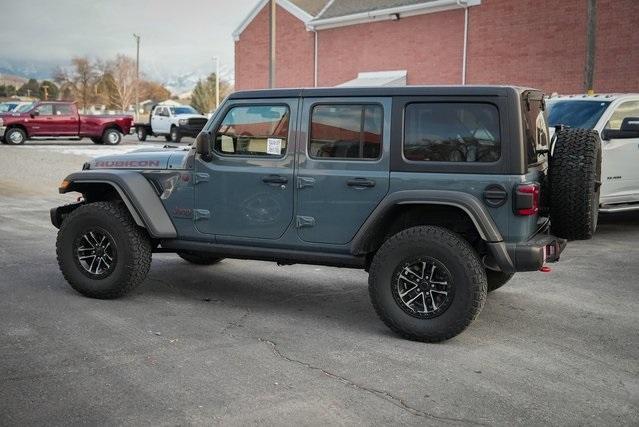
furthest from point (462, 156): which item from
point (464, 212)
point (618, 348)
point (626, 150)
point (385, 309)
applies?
point (626, 150)

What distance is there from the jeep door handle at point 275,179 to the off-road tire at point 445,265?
3.26 feet

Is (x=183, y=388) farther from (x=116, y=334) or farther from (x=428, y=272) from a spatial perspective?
(x=428, y=272)

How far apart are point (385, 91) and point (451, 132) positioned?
608 mm

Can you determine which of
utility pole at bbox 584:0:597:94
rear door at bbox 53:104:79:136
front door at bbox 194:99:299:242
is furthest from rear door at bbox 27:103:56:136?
front door at bbox 194:99:299:242

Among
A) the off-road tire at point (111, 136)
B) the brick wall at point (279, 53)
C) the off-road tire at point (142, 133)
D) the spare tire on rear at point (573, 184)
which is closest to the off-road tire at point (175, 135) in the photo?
the off-road tire at point (142, 133)

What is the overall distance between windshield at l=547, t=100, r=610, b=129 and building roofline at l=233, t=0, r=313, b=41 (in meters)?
23.5

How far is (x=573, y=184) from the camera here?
5176 mm

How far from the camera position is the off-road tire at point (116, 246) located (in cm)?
607

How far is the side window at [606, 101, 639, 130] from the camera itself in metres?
10.1

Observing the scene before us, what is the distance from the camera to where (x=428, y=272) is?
5094mm

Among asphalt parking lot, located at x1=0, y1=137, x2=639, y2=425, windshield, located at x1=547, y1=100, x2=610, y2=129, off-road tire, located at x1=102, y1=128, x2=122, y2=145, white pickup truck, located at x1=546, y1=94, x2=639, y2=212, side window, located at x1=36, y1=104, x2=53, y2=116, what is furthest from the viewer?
off-road tire, located at x1=102, y1=128, x2=122, y2=145

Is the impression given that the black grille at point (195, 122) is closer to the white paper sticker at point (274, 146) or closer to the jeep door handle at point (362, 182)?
the white paper sticker at point (274, 146)

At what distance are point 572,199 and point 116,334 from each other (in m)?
3.47

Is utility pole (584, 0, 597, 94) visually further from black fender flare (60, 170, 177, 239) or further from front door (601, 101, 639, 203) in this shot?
black fender flare (60, 170, 177, 239)
